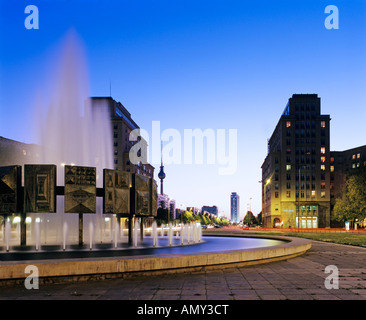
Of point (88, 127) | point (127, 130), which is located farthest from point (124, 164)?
point (88, 127)

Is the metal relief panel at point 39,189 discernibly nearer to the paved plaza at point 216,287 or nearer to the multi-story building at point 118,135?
the paved plaza at point 216,287

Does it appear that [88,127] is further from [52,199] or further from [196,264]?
[196,264]

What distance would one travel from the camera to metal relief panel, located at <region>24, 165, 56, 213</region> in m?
17.1

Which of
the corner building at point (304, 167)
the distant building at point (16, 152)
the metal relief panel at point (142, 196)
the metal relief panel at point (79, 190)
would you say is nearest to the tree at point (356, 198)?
the metal relief panel at point (142, 196)

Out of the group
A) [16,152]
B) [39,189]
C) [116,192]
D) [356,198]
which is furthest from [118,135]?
[39,189]

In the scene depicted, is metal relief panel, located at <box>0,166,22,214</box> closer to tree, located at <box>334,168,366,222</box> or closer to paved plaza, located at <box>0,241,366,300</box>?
paved plaza, located at <box>0,241,366,300</box>

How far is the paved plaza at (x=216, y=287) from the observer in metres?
8.48

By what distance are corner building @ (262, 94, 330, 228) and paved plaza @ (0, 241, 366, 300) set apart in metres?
107

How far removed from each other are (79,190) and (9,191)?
3.26 meters

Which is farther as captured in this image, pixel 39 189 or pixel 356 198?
Result: pixel 356 198

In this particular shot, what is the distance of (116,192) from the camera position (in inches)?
747

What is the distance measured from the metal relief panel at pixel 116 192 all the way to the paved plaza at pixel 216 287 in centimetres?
805

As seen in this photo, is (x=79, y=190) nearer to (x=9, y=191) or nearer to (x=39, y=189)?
(x=39, y=189)

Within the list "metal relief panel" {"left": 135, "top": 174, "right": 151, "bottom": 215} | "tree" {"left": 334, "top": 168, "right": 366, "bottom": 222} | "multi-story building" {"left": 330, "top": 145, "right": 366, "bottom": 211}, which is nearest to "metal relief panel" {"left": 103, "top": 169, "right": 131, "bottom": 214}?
"metal relief panel" {"left": 135, "top": 174, "right": 151, "bottom": 215}
